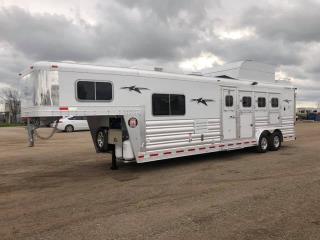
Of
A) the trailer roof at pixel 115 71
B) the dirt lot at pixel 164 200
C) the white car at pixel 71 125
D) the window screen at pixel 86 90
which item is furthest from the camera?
the white car at pixel 71 125

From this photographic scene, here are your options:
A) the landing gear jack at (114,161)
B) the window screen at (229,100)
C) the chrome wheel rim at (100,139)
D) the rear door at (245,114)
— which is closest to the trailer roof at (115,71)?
the window screen at (229,100)

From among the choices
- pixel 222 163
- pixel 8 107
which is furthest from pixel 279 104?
pixel 8 107

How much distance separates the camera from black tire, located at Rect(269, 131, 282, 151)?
43.3 ft

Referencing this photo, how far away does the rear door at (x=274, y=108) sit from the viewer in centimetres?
1323

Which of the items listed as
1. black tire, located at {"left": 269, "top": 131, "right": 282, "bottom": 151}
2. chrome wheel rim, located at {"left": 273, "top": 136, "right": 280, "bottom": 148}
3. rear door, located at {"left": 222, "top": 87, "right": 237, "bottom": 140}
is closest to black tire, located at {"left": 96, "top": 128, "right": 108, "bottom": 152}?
rear door, located at {"left": 222, "top": 87, "right": 237, "bottom": 140}

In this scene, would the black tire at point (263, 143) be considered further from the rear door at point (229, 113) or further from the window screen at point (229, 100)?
the window screen at point (229, 100)

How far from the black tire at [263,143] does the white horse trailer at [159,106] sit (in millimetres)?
38

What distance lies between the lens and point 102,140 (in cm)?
968

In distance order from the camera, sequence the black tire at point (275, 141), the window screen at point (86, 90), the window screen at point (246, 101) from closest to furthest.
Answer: the window screen at point (86, 90) < the window screen at point (246, 101) < the black tire at point (275, 141)

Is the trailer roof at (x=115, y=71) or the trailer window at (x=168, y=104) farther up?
the trailer roof at (x=115, y=71)

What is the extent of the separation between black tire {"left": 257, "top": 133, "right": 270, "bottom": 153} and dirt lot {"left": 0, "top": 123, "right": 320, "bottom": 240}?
1.57 m

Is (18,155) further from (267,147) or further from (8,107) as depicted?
(8,107)

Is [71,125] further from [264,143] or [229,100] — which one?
[229,100]

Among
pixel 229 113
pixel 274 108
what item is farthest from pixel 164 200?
pixel 274 108
